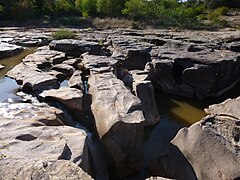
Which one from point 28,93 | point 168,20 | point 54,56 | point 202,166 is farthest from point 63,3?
point 202,166

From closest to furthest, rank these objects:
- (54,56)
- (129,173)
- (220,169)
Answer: (220,169)
(129,173)
(54,56)

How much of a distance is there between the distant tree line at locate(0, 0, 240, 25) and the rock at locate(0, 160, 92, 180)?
23.0m

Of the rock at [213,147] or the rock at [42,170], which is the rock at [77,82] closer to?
the rock at [213,147]

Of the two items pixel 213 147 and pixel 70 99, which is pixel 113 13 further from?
pixel 213 147

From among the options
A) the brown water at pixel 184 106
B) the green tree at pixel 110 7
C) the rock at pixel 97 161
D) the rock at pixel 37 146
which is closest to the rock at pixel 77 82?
the rock at pixel 37 146

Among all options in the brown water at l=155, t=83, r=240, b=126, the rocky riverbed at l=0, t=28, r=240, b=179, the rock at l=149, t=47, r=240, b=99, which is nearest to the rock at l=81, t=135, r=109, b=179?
the rocky riverbed at l=0, t=28, r=240, b=179

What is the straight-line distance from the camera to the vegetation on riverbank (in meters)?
25.0

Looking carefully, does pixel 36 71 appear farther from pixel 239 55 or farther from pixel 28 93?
pixel 239 55

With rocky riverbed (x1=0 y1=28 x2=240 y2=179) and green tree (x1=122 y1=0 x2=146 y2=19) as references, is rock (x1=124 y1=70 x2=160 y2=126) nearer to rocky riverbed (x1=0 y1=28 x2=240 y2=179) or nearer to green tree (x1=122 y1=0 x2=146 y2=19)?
rocky riverbed (x1=0 y1=28 x2=240 y2=179)

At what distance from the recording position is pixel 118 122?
17.2 ft

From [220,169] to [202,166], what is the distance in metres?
0.34

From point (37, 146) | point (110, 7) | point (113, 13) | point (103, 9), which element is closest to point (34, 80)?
point (37, 146)

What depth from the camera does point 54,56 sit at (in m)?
12.1

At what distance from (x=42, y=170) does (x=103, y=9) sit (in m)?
28.5
